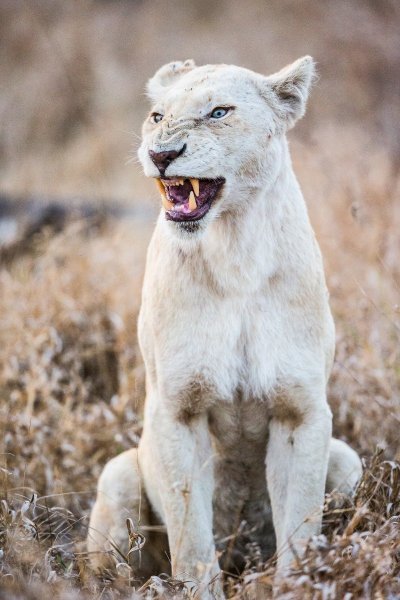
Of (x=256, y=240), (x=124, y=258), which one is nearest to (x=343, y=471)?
(x=256, y=240)

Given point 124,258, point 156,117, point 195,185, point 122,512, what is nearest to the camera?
point 195,185

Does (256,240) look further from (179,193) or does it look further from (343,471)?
(343,471)

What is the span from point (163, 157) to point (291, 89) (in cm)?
68

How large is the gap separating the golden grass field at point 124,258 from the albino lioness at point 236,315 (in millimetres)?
260

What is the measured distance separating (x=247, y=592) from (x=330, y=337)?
114cm

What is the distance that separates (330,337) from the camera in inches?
140

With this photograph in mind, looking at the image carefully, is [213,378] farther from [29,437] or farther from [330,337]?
[29,437]

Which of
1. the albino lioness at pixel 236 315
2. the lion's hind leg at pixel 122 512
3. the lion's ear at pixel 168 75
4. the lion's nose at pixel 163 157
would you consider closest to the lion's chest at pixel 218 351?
the albino lioness at pixel 236 315

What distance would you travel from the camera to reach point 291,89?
3422mm

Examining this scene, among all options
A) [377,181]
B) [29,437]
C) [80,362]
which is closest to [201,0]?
[377,181]

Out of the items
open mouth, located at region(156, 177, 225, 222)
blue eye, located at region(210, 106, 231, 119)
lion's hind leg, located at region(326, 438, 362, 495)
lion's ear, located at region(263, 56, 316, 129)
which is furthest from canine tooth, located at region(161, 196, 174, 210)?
lion's hind leg, located at region(326, 438, 362, 495)

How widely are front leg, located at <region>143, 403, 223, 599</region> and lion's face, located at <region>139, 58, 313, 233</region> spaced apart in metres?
0.75

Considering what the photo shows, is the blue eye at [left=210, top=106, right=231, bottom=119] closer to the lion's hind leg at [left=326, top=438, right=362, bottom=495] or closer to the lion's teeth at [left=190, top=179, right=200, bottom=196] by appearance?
the lion's teeth at [left=190, top=179, right=200, bottom=196]

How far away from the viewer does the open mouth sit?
3164mm
